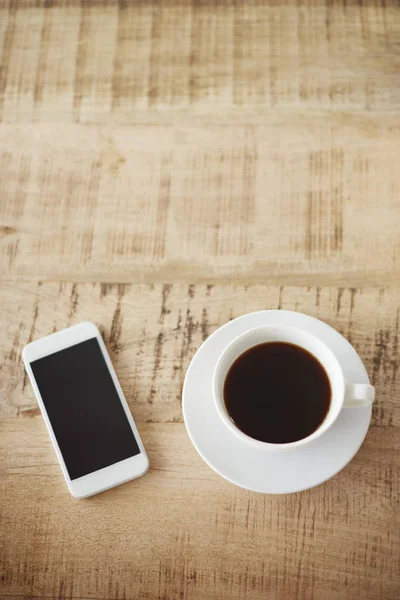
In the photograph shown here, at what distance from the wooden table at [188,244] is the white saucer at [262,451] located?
0.05 m

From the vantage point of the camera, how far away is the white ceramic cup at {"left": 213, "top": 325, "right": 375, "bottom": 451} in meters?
→ 0.62

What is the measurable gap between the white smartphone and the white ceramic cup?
142 millimetres

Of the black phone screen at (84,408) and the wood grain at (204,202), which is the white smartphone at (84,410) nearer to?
the black phone screen at (84,408)

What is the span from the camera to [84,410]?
73 cm

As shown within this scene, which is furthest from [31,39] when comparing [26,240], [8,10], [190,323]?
[190,323]

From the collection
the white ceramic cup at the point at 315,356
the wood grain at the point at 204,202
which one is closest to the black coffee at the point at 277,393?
the white ceramic cup at the point at 315,356

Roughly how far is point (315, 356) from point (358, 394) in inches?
2.8

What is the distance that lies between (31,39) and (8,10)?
7 cm

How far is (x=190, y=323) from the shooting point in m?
0.77

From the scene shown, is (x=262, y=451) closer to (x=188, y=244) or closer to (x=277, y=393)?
(x=277, y=393)

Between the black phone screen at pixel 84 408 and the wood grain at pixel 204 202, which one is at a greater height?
the wood grain at pixel 204 202

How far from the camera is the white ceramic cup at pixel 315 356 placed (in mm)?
617

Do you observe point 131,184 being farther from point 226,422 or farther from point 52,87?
point 226,422

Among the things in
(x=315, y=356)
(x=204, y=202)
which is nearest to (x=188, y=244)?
(x=204, y=202)
